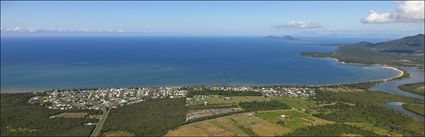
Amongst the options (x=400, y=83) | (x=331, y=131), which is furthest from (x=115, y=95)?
(x=400, y=83)

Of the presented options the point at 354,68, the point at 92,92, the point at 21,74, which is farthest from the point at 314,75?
the point at 21,74

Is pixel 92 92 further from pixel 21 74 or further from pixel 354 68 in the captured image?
pixel 354 68

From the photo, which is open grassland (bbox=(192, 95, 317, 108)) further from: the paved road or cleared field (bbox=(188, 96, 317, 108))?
the paved road

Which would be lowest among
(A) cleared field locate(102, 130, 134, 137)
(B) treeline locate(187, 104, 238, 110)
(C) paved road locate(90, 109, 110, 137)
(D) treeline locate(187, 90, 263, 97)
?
(A) cleared field locate(102, 130, 134, 137)

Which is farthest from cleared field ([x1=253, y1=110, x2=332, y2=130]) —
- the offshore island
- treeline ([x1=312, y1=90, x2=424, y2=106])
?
treeline ([x1=312, y1=90, x2=424, y2=106])

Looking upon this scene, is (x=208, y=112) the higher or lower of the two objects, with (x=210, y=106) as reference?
lower

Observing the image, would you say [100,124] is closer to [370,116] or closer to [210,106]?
[210,106]
